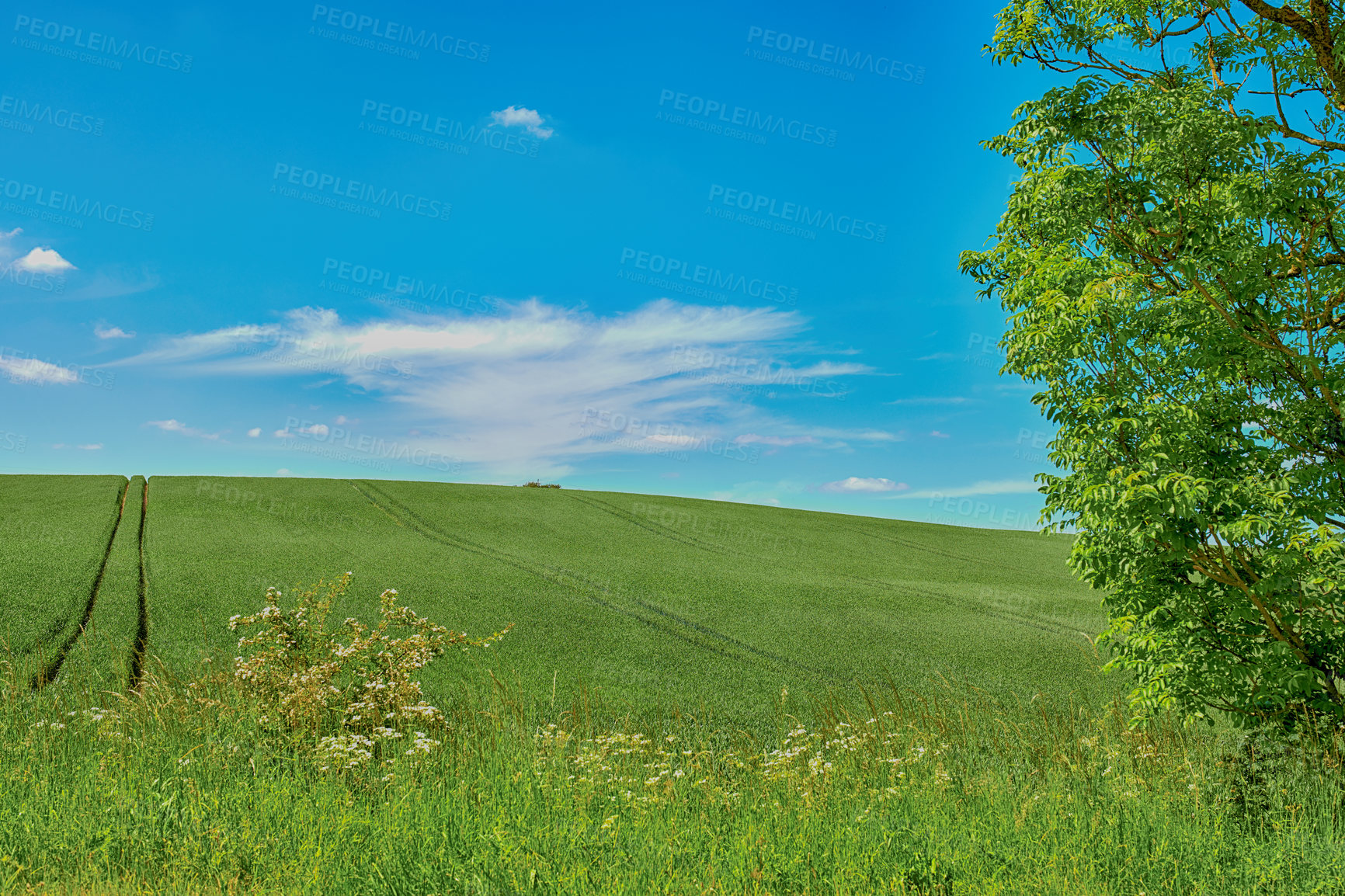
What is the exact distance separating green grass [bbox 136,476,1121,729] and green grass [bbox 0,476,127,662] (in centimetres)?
131

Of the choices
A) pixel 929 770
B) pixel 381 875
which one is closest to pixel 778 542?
pixel 929 770

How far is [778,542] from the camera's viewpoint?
29234 millimetres

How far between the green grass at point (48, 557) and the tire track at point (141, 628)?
808 millimetres

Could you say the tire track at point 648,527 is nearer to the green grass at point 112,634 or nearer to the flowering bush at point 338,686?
the green grass at point 112,634

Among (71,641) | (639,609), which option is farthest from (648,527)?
(71,641)

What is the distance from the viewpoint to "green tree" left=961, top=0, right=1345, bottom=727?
258 inches

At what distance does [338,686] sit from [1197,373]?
10084mm

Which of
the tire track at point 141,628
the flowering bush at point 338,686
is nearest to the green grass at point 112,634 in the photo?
the tire track at point 141,628

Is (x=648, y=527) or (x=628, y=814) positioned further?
(x=648, y=527)

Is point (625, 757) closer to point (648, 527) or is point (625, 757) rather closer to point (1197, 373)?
point (1197, 373)

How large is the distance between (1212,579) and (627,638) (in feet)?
31.0

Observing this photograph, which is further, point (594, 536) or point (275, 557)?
point (594, 536)

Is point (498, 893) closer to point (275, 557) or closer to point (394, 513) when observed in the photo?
point (275, 557)

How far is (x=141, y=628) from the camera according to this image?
40.9 feet
